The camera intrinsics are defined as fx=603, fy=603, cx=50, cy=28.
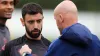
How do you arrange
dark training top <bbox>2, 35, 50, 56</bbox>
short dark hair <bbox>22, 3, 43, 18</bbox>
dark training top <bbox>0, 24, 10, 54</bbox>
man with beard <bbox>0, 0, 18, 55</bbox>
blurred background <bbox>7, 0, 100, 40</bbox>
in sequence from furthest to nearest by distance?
blurred background <bbox>7, 0, 100, 40</bbox>, man with beard <bbox>0, 0, 18, 55</bbox>, dark training top <bbox>0, 24, 10, 54</bbox>, short dark hair <bbox>22, 3, 43, 18</bbox>, dark training top <bbox>2, 35, 50, 56</bbox>

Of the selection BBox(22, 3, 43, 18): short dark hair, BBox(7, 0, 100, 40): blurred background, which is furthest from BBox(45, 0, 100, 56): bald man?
BBox(7, 0, 100, 40): blurred background

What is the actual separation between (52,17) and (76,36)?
11.2 m

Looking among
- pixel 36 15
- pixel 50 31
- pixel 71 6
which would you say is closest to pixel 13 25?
pixel 50 31

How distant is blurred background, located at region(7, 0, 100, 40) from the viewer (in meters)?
16.8

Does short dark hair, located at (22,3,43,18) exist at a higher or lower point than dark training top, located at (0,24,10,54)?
higher

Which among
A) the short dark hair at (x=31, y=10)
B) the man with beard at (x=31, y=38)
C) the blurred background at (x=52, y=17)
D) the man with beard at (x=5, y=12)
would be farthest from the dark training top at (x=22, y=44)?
the blurred background at (x=52, y=17)

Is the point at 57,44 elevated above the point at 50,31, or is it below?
above

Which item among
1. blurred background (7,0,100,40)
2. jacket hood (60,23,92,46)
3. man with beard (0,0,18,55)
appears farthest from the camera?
blurred background (7,0,100,40)

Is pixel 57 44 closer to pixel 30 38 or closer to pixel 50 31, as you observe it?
pixel 30 38

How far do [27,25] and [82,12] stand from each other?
1132 centimetres

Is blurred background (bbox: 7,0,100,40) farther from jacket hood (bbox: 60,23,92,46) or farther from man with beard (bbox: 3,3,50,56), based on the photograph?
jacket hood (bbox: 60,23,92,46)

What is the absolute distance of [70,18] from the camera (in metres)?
6.05

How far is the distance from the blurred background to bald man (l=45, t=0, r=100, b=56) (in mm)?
10051

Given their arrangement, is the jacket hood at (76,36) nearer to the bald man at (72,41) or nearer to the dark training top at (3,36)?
the bald man at (72,41)
